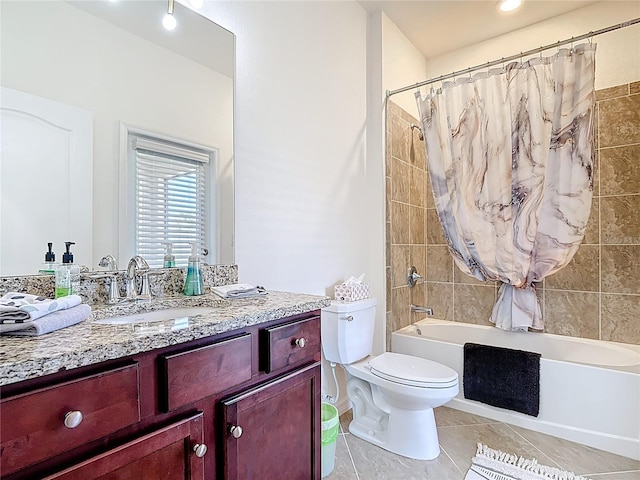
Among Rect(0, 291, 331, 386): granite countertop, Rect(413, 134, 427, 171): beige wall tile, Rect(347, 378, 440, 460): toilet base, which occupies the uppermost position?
Rect(413, 134, 427, 171): beige wall tile

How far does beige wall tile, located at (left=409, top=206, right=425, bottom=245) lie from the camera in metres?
2.98

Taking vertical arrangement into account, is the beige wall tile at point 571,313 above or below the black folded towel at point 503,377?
above

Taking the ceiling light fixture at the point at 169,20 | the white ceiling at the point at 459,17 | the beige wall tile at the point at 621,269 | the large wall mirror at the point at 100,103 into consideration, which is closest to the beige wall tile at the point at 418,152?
the white ceiling at the point at 459,17

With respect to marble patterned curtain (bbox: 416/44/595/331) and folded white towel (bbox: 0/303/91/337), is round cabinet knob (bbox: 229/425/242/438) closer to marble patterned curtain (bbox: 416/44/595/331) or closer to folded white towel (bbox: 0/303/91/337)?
folded white towel (bbox: 0/303/91/337)

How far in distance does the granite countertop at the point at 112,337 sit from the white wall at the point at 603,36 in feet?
9.03

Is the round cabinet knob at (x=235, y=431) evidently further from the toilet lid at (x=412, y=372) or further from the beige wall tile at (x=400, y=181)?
the beige wall tile at (x=400, y=181)

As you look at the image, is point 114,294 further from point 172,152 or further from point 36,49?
point 36,49

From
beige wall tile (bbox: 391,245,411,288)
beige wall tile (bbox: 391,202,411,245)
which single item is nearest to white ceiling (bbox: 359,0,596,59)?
beige wall tile (bbox: 391,202,411,245)

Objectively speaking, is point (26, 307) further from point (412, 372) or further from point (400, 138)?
point (400, 138)

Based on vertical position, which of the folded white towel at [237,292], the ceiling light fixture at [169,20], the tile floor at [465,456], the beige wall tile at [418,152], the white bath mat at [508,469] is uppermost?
the ceiling light fixture at [169,20]

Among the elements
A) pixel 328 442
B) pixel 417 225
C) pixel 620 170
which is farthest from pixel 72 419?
pixel 620 170

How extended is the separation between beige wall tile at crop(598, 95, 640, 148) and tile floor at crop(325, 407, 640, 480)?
6.44 ft

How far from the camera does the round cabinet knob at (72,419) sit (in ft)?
2.14

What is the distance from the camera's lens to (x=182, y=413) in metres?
0.87
